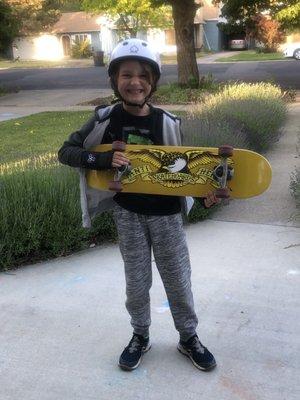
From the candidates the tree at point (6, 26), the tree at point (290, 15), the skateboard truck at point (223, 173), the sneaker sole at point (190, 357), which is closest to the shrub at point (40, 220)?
the sneaker sole at point (190, 357)

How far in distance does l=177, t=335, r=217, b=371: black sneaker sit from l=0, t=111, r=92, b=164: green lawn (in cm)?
466

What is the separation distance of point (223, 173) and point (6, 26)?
17684mm

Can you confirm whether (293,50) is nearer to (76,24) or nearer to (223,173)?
(76,24)

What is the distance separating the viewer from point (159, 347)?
3.02 metres

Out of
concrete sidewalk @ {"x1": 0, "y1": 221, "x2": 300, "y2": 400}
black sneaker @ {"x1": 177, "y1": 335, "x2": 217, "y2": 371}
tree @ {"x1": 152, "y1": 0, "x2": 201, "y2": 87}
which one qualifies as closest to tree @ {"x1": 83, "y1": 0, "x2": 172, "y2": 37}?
tree @ {"x1": 152, "y1": 0, "x2": 201, "y2": 87}

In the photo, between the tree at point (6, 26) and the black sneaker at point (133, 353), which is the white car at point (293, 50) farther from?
the black sneaker at point (133, 353)

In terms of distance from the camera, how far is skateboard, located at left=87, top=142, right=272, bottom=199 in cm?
256

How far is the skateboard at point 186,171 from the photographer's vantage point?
2557 mm

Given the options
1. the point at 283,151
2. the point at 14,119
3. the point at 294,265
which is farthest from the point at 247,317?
the point at 14,119

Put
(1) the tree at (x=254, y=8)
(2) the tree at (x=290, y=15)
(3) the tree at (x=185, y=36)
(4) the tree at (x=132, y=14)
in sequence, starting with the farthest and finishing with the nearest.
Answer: (4) the tree at (x=132, y=14) → (1) the tree at (x=254, y=8) → (2) the tree at (x=290, y=15) → (3) the tree at (x=185, y=36)

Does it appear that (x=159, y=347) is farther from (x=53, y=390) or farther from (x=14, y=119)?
(x=14, y=119)

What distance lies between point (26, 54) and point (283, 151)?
50596mm

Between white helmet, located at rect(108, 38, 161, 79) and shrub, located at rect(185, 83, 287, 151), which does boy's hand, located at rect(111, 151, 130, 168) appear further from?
shrub, located at rect(185, 83, 287, 151)

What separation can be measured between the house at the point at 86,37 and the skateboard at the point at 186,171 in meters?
49.0
